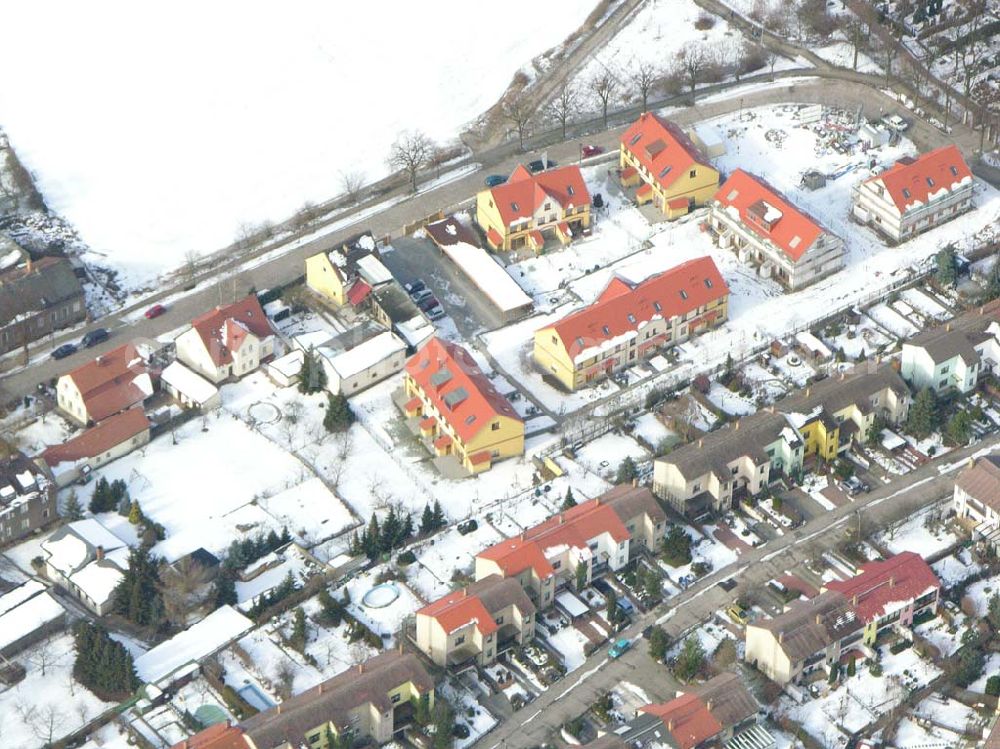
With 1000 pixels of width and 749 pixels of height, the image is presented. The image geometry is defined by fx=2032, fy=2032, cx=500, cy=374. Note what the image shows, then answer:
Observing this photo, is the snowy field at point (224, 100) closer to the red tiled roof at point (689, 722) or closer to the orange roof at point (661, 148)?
the orange roof at point (661, 148)

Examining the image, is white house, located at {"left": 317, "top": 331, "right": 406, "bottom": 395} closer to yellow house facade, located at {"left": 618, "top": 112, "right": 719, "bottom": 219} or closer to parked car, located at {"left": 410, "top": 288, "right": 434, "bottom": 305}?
parked car, located at {"left": 410, "top": 288, "right": 434, "bottom": 305}

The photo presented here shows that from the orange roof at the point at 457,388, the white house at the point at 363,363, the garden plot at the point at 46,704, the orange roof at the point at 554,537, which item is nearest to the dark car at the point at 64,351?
the white house at the point at 363,363

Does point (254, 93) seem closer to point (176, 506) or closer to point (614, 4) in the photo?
point (614, 4)

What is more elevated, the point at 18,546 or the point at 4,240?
the point at 4,240

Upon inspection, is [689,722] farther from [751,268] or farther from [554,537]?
[751,268]

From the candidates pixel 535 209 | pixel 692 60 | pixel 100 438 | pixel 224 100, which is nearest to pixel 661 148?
pixel 535 209

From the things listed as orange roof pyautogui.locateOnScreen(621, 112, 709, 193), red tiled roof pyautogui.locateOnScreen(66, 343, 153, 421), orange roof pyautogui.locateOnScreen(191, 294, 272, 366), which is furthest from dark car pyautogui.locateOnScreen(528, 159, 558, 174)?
red tiled roof pyautogui.locateOnScreen(66, 343, 153, 421)

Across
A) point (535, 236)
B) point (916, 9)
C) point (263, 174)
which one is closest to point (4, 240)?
point (263, 174)
